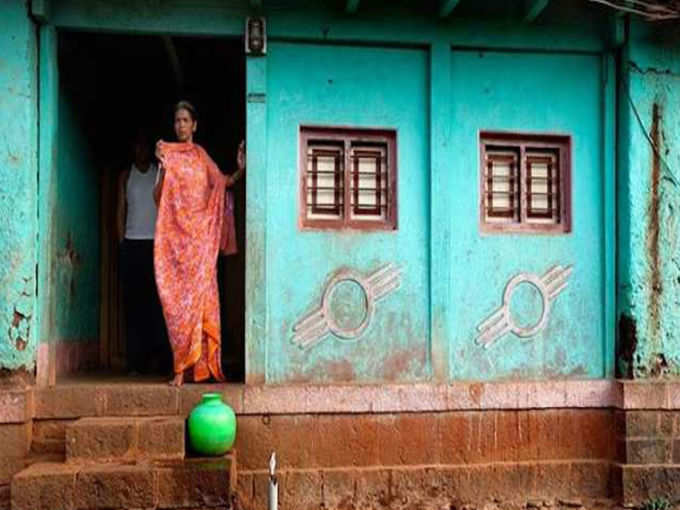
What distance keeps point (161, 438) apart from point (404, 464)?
200 cm

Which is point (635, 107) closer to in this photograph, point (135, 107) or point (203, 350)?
point (203, 350)

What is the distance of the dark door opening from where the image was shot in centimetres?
721

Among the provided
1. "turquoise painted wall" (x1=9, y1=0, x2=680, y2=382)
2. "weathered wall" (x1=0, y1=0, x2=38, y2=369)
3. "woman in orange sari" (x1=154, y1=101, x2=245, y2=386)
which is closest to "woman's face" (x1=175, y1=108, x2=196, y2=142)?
"woman in orange sari" (x1=154, y1=101, x2=245, y2=386)

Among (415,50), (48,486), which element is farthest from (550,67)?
(48,486)

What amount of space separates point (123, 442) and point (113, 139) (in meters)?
4.03

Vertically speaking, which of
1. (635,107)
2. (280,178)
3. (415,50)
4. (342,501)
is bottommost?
(342,501)

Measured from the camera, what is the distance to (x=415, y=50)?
6.75m

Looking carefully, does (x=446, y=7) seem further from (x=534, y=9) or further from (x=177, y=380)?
(x=177, y=380)

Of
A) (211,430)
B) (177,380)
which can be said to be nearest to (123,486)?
(211,430)

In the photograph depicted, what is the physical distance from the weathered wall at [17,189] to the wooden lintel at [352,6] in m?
2.51

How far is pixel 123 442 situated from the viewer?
18.8 ft

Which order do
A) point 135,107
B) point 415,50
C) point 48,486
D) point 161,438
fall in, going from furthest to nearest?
point 135,107
point 415,50
point 161,438
point 48,486

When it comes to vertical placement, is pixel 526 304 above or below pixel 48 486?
above

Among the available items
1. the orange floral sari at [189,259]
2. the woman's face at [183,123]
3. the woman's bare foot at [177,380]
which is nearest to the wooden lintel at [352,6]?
the woman's face at [183,123]
